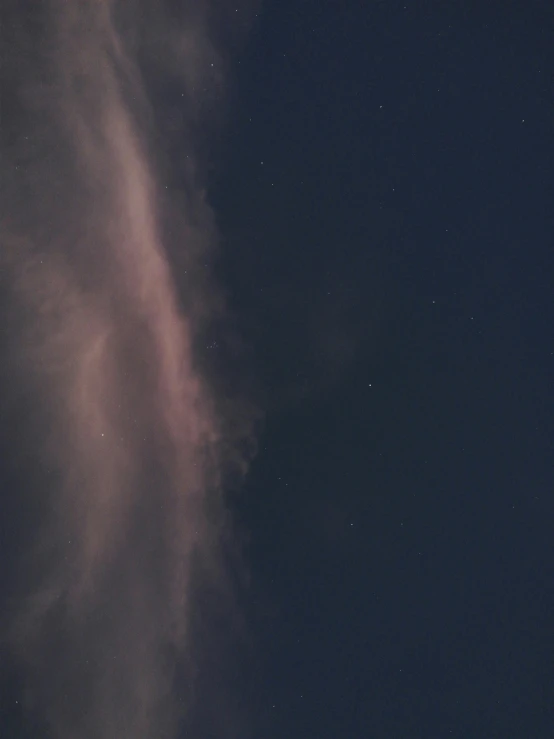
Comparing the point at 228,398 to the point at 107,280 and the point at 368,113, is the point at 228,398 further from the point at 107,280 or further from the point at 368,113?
the point at 368,113

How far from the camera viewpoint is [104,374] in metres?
5.77

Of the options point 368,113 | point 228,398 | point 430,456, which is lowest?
point 430,456

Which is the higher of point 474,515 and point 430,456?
point 430,456

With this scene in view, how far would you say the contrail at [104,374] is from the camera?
17.9ft

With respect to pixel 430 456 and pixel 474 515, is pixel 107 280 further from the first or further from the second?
pixel 474 515

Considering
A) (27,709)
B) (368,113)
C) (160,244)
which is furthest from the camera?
(27,709)

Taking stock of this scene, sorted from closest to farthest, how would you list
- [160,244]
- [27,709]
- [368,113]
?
[368,113] < [160,244] < [27,709]

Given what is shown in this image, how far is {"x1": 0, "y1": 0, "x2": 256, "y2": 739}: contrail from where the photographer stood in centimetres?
546

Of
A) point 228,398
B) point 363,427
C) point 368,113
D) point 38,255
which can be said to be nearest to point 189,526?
point 228,398

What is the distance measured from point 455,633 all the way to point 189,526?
212 cm

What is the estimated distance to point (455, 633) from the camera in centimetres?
532

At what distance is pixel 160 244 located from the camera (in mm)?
5578

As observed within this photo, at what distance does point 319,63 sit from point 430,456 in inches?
113

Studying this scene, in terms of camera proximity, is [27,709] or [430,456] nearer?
[430,456]
